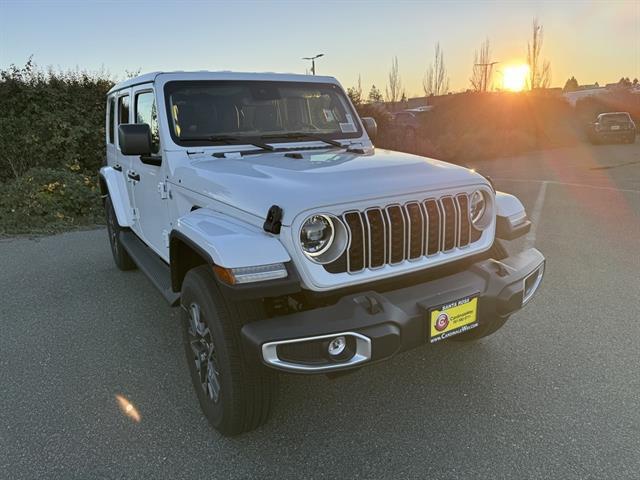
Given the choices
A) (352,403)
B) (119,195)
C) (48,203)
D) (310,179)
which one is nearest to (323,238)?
(310,179)

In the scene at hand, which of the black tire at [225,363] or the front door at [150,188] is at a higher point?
the front door at [150,188]

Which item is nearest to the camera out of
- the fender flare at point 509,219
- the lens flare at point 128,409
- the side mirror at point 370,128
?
the lens flare at point 128,409

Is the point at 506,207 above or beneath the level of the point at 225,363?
above

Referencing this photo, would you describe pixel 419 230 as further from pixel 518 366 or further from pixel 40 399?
pixel 40 399

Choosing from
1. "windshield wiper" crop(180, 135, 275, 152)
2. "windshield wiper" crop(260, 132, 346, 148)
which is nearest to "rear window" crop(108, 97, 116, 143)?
"windshield wiper" crop(180, 135, 275, 152)

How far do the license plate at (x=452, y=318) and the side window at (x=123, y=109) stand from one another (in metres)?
3.41

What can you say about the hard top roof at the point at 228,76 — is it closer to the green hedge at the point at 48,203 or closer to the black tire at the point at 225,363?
the black tire at the point at 225,363

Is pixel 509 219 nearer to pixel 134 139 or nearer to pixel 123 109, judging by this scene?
pixel 134 139

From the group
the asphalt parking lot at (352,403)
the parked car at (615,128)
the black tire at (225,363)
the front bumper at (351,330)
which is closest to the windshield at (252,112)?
the black tire at (225,363)

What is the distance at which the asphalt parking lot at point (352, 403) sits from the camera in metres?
2.45

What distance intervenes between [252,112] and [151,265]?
4.68ft

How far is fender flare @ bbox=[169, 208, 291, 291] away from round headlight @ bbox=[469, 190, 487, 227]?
4.02 ft

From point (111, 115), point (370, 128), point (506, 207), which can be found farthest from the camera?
point (111, 115)

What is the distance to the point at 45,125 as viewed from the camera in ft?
Result: 34.3
